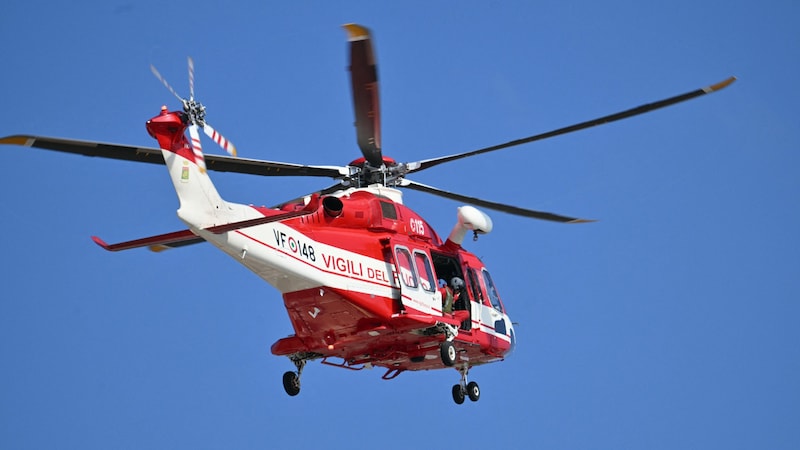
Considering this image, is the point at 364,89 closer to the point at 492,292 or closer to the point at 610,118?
the point at 610,118

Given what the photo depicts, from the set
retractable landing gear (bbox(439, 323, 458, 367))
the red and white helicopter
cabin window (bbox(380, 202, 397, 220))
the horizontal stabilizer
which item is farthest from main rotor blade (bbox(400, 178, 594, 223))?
the horizontal stabilizer

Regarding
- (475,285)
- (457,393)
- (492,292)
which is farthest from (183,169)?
(492,292)

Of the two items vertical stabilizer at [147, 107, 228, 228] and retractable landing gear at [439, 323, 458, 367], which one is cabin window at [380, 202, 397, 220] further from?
vertical stabilizer at [147, 107, 228, 228]

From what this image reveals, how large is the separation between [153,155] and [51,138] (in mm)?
2643

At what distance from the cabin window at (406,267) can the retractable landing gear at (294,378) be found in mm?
2698

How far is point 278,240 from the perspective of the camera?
19594 mm

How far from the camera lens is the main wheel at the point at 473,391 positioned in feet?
79.8

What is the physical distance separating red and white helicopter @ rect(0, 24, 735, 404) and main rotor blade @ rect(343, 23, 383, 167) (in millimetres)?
22

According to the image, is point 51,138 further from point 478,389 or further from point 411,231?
point 478,389

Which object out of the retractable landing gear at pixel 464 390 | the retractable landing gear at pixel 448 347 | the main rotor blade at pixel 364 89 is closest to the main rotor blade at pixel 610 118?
the main rotor blade at pixel 364 89

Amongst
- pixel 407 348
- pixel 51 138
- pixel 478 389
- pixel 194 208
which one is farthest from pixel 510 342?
pixel 51 138

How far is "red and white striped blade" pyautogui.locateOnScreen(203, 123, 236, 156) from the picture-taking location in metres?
17.5

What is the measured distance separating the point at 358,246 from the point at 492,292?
4945 millimetres

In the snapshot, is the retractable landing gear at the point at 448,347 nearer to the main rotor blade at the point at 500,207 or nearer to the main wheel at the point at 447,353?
the main wheel at the point at 447,353
